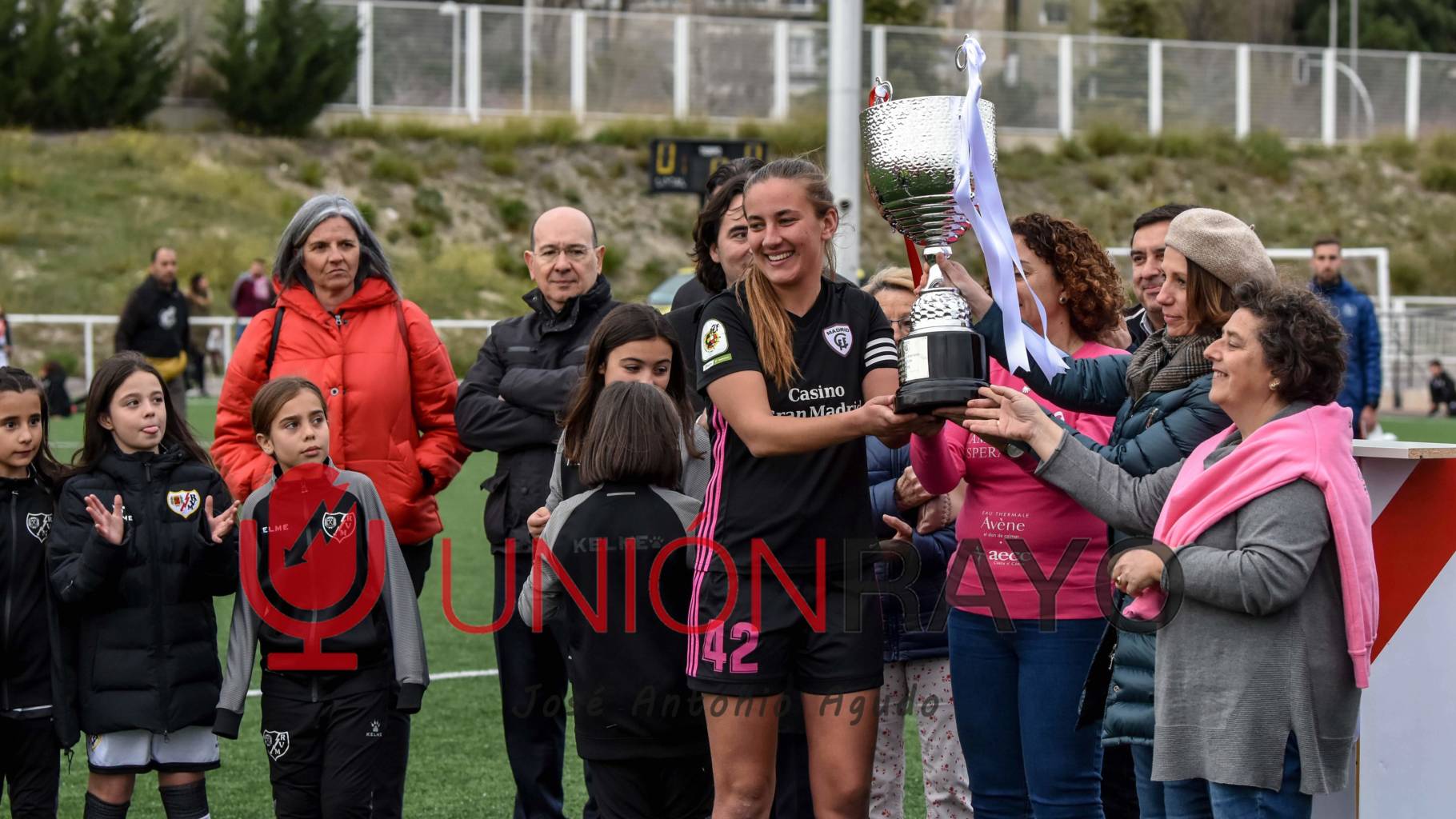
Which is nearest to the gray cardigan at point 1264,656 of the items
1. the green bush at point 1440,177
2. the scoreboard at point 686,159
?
the scoreboard at point 686,159

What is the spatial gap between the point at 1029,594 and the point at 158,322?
11643 mm

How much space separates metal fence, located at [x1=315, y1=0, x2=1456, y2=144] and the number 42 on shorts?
30.3 m

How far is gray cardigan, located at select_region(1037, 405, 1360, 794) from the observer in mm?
3191

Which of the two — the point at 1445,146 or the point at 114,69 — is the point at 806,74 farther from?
the point at 1445,146

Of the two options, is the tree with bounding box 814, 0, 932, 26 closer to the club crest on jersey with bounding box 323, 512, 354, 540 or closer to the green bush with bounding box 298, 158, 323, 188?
the green bush with bounding box 298, 158, 323, 188

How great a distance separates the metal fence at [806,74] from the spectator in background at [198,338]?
1047 centimetres

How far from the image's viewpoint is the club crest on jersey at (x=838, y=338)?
3514mm

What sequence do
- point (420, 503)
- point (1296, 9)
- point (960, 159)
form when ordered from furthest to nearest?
1. point (1296, 9)
2. point (420, 503)
3. point (960, 159)

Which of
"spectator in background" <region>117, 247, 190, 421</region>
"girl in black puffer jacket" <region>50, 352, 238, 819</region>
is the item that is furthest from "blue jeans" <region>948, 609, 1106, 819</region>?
"spectator in background" <region>117, 247, 190, 421</region>

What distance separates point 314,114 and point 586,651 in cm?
2994

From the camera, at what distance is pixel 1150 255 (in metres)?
4.42

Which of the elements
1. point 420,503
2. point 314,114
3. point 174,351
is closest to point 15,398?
point 420,503

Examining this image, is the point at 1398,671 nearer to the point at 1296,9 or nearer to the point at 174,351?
the point at 174,351

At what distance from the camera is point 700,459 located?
415cm
